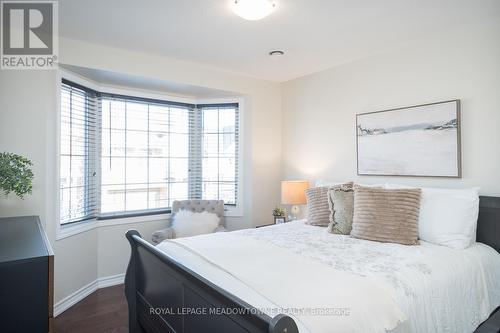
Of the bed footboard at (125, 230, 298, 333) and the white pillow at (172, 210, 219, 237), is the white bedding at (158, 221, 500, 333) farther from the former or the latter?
the white pillow at (172, 210, 219, 237)

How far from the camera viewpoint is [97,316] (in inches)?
109

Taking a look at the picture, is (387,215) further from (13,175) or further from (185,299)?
(13,175)

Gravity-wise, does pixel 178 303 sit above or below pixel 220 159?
below

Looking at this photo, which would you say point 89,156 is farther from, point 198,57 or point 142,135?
point 198,57

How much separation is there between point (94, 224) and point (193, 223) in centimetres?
110

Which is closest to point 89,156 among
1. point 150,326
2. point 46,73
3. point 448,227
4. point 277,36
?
point 46,73

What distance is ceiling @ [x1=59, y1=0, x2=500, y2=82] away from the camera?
2275 millimetres

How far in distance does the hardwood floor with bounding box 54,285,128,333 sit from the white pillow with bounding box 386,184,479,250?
2628 mm

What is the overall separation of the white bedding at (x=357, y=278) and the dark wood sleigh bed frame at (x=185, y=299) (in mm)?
138

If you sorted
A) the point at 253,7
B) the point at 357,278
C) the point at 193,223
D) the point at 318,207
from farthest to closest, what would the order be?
1. the point at 193,223
2. the point at 318,207
3. the point at 253,7
4. the point at 357,278

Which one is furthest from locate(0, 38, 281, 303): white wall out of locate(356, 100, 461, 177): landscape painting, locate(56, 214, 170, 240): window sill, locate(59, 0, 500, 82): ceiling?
locate(356, 100, 461, 177): landscape painting

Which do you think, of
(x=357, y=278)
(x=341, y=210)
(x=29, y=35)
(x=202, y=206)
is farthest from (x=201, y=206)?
(x=357, y=278)

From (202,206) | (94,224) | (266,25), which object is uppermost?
(266,25)

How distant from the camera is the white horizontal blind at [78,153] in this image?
3047 millimetres
